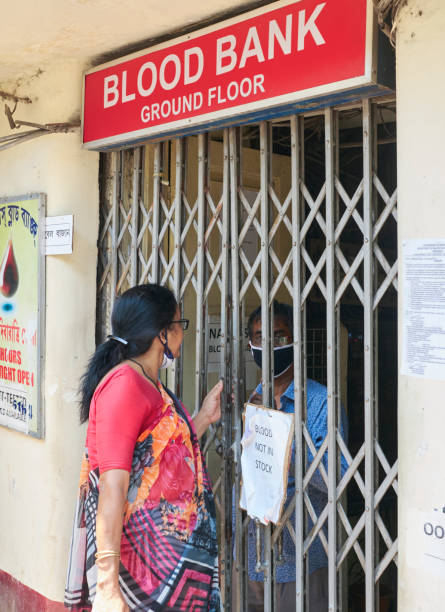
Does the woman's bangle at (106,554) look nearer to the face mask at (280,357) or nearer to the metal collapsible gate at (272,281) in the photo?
the metal collapsible gate at (272,281)

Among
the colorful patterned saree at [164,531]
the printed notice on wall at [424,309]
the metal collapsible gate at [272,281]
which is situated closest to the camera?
the printed notice on wall at [424,309]

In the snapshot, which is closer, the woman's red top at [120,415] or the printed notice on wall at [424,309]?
the printed notice on wall at [424,309]

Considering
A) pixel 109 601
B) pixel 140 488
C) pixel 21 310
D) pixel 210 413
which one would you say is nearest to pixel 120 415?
pixel 140 488

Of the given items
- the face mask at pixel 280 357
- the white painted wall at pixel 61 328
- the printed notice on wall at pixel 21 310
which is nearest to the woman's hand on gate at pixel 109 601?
the face mask at pixel 280 357

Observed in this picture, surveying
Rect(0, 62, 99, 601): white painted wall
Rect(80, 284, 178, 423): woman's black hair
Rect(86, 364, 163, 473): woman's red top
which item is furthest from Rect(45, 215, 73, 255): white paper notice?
Rect(86, 364, 163, 473): woman's red top

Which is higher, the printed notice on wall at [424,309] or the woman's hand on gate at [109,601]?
the printed notice on wall at [424,309]

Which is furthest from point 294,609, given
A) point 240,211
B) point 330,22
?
point 330,22

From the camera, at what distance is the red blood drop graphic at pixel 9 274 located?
154 inches

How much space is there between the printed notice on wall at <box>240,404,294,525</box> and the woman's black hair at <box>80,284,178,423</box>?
630mm

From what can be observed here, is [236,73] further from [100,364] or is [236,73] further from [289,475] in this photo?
[289,475]

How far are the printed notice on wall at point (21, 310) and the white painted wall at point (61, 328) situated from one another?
3.4 inches

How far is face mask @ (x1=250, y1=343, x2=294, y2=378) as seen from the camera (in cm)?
286

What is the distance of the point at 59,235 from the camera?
359cm

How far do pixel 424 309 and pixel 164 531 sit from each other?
120 cm
